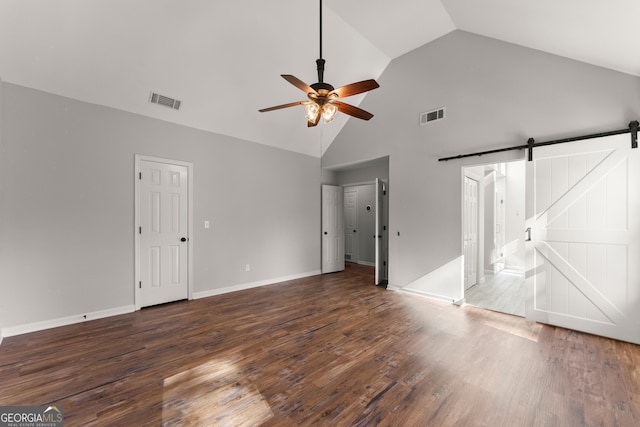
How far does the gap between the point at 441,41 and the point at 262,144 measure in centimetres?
359

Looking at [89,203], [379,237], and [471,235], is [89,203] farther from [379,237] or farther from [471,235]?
[471,235]

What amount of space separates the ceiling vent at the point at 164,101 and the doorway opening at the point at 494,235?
4.81m

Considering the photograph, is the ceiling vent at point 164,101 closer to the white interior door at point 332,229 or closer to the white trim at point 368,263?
the white interior door at point 332,229

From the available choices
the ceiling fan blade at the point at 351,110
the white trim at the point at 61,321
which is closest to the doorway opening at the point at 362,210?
the ceiling fan blade at the point at 351,110

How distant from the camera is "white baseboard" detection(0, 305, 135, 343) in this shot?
116 inches

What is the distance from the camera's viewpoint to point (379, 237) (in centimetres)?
532

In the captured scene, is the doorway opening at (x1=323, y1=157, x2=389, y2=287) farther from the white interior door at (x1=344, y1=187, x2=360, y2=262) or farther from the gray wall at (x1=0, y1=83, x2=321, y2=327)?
the gray wall at (x1=0, y1=83, x2=321, y2=327)

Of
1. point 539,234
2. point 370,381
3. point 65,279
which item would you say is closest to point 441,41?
point 539,234

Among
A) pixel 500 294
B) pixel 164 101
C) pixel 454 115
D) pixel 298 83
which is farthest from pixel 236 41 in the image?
pixel 500 294

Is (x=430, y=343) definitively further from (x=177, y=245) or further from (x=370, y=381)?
(x=177, y=245)

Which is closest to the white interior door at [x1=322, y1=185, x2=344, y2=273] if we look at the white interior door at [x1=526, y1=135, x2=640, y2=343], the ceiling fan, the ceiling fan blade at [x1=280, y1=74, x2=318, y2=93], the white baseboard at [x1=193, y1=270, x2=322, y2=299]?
the white baseboard at [x1=193, y1=270, x2=322, y2=299]

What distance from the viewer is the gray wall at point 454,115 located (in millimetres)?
3041

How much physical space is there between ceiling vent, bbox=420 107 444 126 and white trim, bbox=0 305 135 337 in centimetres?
555

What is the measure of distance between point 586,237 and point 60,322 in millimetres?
6589
